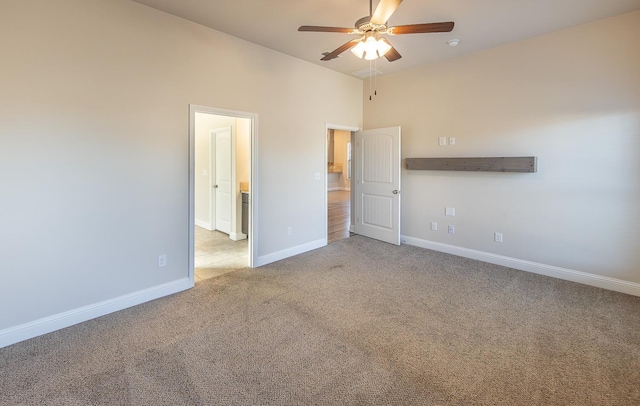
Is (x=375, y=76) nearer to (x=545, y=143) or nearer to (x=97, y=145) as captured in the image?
(x=545, y=143)

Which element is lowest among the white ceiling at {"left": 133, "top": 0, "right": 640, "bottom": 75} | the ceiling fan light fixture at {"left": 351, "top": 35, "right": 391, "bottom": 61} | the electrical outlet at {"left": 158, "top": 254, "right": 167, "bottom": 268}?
the electrical outlet at {"left": 158, "top": 254, "right": 167, "bottom": 268}

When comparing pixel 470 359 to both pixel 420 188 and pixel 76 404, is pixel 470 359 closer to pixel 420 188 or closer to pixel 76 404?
pixel 76 404

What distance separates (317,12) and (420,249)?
3.64 m

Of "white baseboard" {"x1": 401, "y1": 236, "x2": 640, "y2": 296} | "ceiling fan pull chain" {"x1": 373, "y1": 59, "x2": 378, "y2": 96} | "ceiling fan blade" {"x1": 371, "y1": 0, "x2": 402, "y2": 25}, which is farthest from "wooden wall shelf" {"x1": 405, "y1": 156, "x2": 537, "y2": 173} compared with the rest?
"ceiling fan blade" {"x1": 371, "y1": 0, "x2": 402, "y2": 25}

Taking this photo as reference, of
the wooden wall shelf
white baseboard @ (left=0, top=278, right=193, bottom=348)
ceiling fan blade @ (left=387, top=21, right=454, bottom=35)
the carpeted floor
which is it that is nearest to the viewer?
the carpeted floor

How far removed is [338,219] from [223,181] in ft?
9.39

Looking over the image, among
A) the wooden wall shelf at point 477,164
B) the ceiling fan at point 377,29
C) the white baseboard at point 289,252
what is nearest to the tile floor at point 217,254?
the white baseboard at point 289,252

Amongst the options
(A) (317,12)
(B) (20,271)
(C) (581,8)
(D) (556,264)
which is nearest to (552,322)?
(D) (556,264)

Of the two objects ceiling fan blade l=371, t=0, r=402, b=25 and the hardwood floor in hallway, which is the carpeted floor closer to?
the hardwood floor in hallway

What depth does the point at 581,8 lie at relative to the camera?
3.00m

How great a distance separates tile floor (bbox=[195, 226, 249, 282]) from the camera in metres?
3.97

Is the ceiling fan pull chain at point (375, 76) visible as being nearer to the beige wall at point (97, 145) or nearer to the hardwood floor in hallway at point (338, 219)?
the beige wall at point (97, 145)

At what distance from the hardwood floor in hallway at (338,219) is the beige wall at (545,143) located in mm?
1614

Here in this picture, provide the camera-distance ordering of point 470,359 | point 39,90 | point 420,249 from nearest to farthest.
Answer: point 470,359, point 39,90, point 420,249
